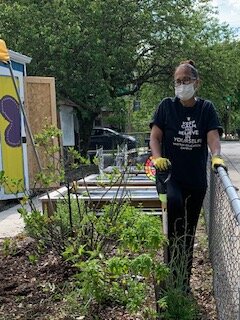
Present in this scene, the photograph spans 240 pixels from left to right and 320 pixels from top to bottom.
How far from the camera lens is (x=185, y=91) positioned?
346 centimetres

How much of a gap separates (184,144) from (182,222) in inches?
23.4

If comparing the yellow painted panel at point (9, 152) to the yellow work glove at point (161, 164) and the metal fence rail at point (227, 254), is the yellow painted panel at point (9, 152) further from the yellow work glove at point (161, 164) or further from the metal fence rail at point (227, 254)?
the metal fence rail at point (227, 254)

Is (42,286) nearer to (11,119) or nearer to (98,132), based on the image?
(11,119)

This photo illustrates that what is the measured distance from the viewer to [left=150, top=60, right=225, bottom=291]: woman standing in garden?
3.48 metres

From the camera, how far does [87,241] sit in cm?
380

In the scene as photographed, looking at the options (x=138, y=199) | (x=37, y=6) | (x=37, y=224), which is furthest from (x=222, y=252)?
(x=37, y=6)

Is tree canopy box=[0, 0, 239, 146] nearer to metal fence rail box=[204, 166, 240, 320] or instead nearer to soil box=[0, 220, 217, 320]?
soil box=[0, 220, 217, 320]

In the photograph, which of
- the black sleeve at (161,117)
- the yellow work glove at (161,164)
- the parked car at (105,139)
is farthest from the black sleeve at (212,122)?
the parked car at (105,139)

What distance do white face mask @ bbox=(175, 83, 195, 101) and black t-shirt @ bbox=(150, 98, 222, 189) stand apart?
0.10 meters

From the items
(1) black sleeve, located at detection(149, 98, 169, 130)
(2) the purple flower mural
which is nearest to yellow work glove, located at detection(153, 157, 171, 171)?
(1) black sleeve, located at detection(149, 98, 169, 130)

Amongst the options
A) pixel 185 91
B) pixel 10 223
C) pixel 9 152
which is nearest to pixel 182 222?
pixel 185 91

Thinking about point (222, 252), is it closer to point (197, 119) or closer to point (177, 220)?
point (177, 220)

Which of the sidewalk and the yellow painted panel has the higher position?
the yellow painted panel

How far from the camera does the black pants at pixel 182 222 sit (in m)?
3.34
